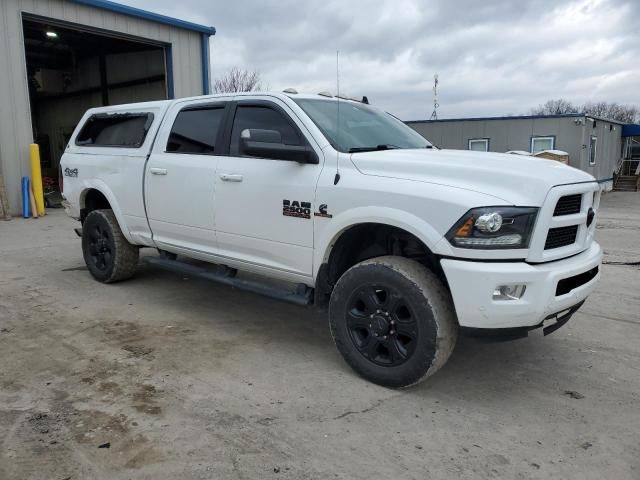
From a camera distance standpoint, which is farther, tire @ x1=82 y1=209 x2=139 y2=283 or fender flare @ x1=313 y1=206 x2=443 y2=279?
tire @ x1=82 y1=209 x2=139 y2=283

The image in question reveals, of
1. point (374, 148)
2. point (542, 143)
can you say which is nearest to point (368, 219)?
point (374, 148)

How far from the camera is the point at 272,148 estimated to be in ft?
12.3

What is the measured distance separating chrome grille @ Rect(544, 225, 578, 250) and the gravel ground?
1.01 m

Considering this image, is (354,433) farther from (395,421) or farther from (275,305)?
(275,305)

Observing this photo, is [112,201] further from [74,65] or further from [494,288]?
[74,65]

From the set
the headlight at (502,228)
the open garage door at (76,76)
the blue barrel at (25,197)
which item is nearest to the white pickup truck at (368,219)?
the headlight at (502,228)

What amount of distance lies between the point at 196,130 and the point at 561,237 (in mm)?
3192

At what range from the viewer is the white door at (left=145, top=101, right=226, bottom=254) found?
4598 mm

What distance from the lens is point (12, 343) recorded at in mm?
4258

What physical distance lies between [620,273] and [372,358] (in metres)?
4.85

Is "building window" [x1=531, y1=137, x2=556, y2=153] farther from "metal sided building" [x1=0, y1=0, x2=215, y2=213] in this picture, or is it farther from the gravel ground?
the gravel ground

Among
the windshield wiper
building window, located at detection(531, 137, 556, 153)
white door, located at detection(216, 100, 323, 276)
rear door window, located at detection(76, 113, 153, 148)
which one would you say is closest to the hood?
the windshield wiper

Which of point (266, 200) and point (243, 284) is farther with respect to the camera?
point (243, 284)

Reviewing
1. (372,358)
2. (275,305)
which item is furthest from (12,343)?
(372,358)
